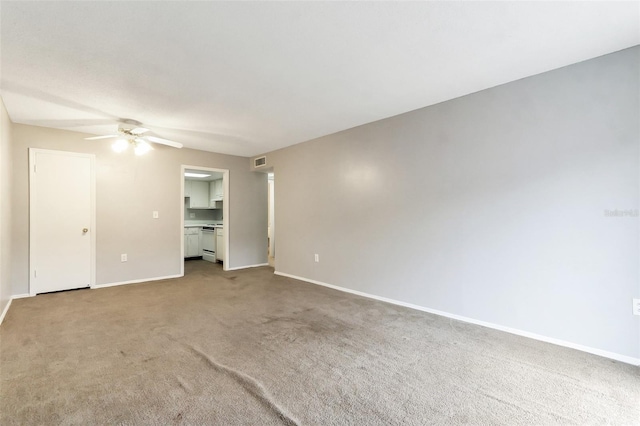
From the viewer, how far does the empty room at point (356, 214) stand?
5.91 ft

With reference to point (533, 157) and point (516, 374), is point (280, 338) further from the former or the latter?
point (533, 157)

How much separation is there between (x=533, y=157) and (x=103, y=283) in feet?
19.4

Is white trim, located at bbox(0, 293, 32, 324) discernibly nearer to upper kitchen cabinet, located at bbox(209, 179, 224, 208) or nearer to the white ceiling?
the white ceiling

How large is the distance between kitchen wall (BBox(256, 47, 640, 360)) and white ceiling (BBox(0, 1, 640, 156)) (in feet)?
0.96

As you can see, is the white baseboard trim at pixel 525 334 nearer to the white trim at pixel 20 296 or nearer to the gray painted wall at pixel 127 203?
the gray painted wall at pixel 127 203

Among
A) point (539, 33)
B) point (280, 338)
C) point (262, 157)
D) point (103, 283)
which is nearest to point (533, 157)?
point (539, 33)

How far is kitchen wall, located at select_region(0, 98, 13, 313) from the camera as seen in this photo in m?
3.11

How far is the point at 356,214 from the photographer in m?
4.17

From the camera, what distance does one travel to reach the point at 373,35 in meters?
2.06

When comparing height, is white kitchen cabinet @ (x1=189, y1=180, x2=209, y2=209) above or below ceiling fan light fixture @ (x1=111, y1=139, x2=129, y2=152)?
below

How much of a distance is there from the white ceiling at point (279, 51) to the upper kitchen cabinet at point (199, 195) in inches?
169

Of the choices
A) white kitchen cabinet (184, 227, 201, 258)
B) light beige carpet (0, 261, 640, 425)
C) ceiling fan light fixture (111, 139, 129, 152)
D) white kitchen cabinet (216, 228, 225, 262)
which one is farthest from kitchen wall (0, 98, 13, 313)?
white kitchen cabinet (184, 227, 201, 258)

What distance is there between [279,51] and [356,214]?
8.10 feet

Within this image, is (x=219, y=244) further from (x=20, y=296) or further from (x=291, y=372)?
(x=291, y=372)
